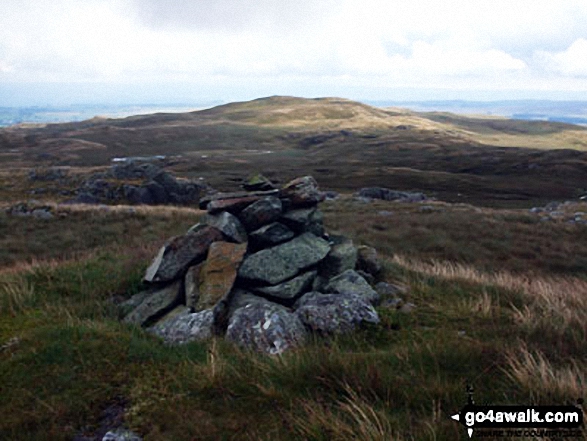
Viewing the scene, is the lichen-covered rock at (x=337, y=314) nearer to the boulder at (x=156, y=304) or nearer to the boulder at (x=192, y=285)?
the boulder at (x=192, y=285)

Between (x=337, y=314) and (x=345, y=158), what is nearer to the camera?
(x=337, y=314)

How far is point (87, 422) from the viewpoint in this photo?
461 cm

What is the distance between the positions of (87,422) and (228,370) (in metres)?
1.58

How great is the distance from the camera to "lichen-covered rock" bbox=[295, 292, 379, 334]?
700cm

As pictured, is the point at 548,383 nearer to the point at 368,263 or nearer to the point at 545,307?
the point at 545,307

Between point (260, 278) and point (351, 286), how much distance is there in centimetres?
205

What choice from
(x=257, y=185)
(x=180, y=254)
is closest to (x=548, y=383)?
(x=180, y=254)

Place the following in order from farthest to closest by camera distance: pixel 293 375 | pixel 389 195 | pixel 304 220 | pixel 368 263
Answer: pixel 389 195
pixel 304 220
pixel 368 263
pixel 293 375

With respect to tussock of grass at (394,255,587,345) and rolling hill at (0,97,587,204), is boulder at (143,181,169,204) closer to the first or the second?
rolling hill at (0,97,587,204)

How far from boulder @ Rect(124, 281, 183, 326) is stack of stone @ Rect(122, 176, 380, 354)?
22 mm

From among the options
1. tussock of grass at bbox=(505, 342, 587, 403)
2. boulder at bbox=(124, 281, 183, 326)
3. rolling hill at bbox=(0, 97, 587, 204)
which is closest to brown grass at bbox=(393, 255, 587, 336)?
tussock of grass at bbox=(505, 342, 587, 403)

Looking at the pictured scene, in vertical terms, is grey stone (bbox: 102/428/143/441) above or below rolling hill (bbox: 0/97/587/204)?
above

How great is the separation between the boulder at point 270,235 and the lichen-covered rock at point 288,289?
5.55 ft

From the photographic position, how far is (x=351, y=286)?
935 cm
